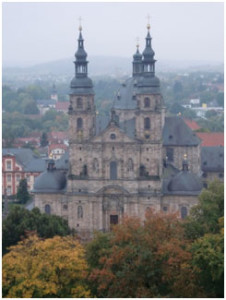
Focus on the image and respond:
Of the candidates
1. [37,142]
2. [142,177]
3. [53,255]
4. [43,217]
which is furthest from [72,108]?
[37,142]

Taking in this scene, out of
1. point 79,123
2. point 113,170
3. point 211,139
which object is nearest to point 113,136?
point 113,170

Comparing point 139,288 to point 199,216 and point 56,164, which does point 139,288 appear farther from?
point 56,164

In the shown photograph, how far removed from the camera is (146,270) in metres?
37.5

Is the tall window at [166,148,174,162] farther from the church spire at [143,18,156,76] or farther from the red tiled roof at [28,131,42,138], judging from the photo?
the red tiled roof at [28,131,42,138]

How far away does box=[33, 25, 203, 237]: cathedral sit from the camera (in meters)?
65.0

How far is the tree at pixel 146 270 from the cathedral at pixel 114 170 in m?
25.3

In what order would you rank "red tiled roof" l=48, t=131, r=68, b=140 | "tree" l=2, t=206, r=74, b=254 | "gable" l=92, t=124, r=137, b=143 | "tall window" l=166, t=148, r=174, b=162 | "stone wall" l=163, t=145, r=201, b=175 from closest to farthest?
"tree" l=2, t=206, r=74, b=254
"gable" l=92, t=124, r=137, b=143
"stone wall" l=163, t=145, r=201, b=175
"tall window" l=166, t=148, r=174, b=162
"red tiled roof" l=48, t=131, r=68, b=140

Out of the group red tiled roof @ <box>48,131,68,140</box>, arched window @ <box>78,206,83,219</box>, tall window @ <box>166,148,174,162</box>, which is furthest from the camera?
red tiled roof @ <box>48,131,68,140</box>

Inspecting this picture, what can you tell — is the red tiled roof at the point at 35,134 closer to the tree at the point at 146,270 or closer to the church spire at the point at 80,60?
the church spire at the point at 80,60

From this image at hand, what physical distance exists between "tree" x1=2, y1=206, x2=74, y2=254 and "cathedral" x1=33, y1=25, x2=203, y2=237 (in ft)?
35.6

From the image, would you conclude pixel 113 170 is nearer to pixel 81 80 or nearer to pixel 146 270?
pixel 81 80

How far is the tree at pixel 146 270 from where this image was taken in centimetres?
3666

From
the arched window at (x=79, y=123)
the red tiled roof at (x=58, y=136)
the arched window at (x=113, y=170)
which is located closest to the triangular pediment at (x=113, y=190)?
the arched window at (x=113, y=170)

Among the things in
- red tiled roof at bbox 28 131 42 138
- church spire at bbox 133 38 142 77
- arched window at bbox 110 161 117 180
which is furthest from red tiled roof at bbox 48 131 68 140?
arched window at bbox 110 161 117 180
